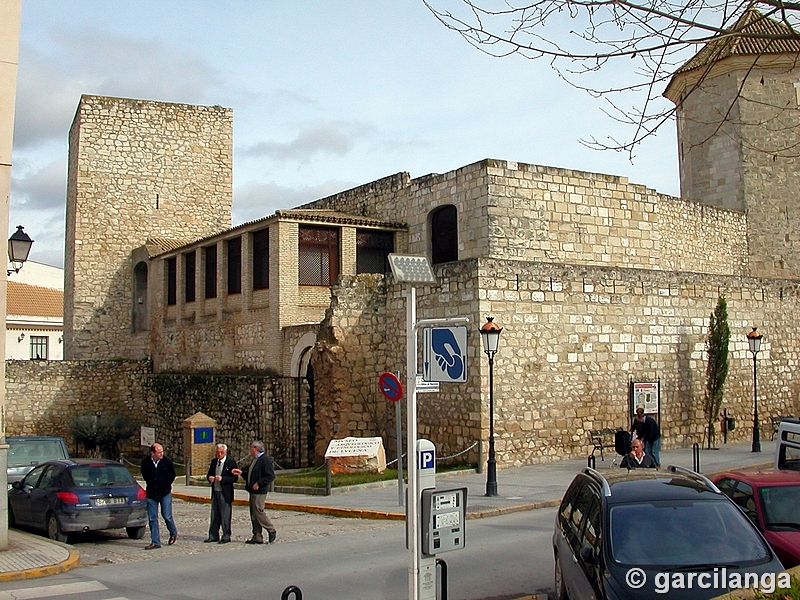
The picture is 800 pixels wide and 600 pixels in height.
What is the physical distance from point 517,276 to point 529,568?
9.38 metres

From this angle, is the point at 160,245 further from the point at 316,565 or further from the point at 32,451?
the point at 316,565

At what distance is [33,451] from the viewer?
17.4 metres

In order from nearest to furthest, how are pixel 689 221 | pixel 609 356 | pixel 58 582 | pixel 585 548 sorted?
pixel 585 548 → pixel 58 582 → pixel 609 356 → pixel 689 221

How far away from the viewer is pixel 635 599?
5910 millimetres

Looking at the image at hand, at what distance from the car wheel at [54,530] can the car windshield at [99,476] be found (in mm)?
625

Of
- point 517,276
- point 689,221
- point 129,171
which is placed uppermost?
point 129,171

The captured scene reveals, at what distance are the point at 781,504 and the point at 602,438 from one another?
35.8 feet

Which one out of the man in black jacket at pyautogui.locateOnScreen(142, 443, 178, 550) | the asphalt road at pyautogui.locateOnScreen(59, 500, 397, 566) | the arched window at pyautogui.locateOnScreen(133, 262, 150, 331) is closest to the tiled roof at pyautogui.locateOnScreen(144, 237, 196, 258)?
the arched window at pyautogui.locateOnScreen(133, 262, 150, 331)

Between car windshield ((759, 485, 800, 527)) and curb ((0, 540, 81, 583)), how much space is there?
27.6 feet

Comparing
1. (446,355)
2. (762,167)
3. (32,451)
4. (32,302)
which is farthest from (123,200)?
(446,355)

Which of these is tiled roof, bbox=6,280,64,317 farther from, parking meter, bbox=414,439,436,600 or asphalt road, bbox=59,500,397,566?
parking meter, bbox=414,439,436,600

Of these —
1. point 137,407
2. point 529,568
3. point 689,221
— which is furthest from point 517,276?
point 137,407

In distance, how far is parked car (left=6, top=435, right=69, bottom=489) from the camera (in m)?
17.1

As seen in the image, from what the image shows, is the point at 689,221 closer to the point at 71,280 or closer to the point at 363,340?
the point at 363,340
